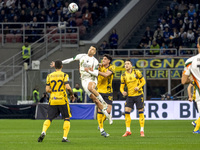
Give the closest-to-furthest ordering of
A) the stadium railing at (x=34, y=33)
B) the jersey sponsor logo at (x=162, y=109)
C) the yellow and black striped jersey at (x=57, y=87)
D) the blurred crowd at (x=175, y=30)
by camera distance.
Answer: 1. the yellow and black striped jersey at (x=57, y=87)
2. the jersey sponsor logo at (x=162, y=109)
3. the blurred crowd at (x=175, y=30)
4. the stadium railing at (x=34, y=33)

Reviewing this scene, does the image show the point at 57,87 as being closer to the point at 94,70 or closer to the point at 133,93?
the point at 94,70

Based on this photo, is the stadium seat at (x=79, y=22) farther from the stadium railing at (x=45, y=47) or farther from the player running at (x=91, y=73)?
the player running at (x=91, y=73)

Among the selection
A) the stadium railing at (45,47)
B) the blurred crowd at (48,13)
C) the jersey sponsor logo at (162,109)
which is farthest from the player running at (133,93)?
the blurred crowd at (48,13)

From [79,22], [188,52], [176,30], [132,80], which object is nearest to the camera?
[132,80]

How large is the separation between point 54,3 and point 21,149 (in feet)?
90.2

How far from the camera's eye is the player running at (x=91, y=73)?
15938mm

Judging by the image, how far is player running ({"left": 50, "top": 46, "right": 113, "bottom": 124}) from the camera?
15.9 m

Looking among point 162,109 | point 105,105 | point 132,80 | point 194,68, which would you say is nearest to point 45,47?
point 162,109

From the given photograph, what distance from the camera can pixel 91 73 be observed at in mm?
15836

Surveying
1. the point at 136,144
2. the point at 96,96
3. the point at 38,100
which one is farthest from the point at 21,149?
the point at 38,100

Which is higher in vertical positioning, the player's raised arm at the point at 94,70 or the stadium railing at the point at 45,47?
the stadium railing at the point at 45,47

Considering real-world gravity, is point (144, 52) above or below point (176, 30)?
below

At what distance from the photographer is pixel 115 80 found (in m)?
33.2

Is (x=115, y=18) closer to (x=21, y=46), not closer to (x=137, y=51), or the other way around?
(x=137, y=51)
